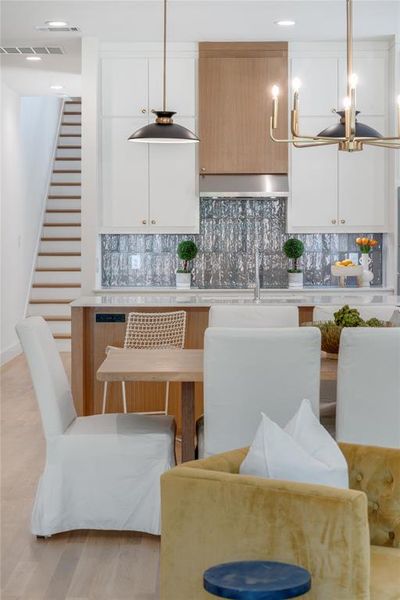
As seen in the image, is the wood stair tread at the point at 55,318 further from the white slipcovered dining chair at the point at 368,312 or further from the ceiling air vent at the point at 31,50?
the white slipcovered dining chair at the point at 368,312

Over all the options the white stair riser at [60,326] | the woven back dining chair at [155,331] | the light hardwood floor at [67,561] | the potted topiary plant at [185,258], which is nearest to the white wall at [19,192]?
the white stair riser at [60,326]

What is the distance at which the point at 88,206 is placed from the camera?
24.9ft

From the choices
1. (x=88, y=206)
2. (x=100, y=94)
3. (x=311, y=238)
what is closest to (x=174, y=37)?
(x=100, y=94)

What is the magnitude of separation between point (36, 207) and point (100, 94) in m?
4.08

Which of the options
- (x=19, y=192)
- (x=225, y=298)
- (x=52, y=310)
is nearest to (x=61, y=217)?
(x=19, y=192)

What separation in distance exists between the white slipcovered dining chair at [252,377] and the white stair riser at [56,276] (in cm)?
751

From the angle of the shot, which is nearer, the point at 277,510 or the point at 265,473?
the point at 277,510

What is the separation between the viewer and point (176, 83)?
7719mm

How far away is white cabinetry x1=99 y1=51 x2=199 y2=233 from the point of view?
7715mm

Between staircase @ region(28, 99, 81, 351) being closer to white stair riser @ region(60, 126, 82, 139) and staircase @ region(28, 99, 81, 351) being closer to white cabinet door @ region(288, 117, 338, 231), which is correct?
white stair riser @ region(60, 126, 82, 139)

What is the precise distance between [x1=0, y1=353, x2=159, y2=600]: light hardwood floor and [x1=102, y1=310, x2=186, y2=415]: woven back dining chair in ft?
3.61

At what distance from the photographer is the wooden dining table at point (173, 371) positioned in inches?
156

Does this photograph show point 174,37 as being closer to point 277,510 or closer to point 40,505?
point 40,505

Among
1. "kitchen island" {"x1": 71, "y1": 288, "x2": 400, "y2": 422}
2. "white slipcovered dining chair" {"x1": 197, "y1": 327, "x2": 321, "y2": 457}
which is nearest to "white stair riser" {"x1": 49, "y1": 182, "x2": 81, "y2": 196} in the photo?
"kitchen island" {"x1": 71, "y1": 288, "x2": 400, "y2": 422}
